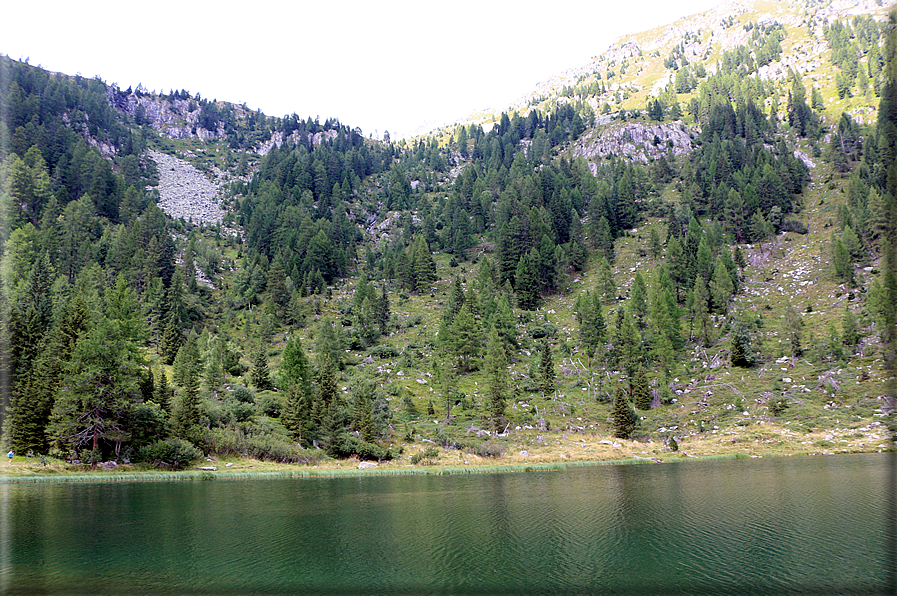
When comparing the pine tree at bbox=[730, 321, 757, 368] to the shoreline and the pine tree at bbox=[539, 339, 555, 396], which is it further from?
the pine tree at bbox=[539, 339, 555, 396]

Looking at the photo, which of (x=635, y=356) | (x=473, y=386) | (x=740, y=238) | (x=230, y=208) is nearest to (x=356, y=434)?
(x=473, y=386)

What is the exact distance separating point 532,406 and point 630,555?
5309 centimetres

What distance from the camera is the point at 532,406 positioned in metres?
72.9

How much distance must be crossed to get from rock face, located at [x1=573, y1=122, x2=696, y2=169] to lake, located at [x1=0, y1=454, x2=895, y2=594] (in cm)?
16241

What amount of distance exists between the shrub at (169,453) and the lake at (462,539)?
9044 millimetres

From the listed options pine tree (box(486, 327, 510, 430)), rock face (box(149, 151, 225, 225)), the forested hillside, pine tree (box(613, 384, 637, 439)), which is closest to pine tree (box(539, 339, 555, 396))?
the forested hillside

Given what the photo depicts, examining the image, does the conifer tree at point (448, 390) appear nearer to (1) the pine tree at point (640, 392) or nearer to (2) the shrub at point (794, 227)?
(1) the pine tree at point (640, 392)

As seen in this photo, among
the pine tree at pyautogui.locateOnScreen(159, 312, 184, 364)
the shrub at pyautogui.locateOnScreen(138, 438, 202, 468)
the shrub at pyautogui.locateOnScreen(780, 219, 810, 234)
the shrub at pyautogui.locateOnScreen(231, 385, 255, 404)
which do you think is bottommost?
the shrub at pyautogui.locateOnScreen(138, 438, 202, 468)

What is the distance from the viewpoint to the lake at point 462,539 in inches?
693

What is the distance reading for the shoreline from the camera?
42281 mm

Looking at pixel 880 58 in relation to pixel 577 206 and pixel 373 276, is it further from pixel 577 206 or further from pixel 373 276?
pixel 373 276

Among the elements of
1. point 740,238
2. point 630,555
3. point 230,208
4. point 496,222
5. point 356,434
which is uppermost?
point 230,208

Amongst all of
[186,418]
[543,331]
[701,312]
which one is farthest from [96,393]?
[701,312]

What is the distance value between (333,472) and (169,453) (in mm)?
16393
